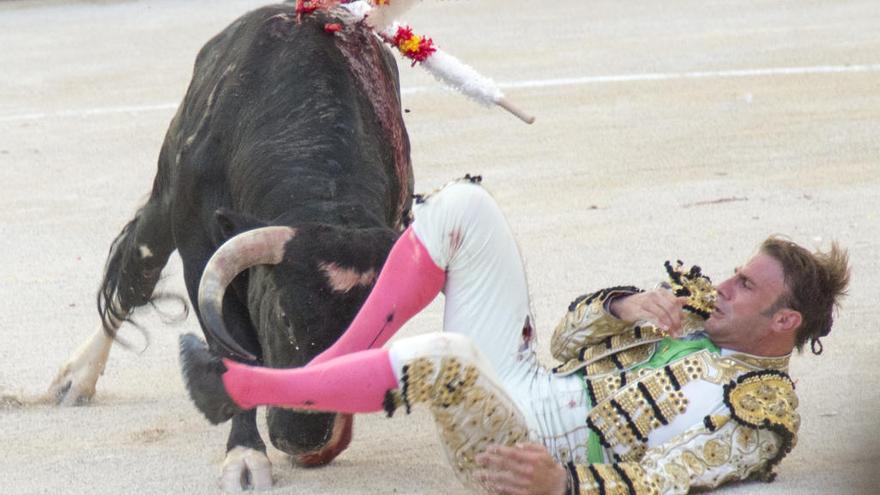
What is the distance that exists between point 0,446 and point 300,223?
4.06 feet

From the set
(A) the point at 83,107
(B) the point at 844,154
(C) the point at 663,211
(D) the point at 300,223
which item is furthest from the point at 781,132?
(D) the point at 300,223

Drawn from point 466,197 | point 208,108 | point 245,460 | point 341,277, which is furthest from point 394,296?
point 208,108

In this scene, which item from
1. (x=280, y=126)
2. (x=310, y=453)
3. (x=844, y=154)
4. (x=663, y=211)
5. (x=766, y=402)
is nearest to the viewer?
(x=766, y=402)

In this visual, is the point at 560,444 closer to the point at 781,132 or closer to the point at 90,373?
the point at 90,373

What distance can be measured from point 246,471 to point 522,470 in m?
0.92

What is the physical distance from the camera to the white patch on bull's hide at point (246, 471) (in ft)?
13.8

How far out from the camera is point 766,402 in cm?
379

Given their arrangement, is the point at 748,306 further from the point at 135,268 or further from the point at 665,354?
the point at 135,268

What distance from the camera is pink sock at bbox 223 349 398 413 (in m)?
3.47

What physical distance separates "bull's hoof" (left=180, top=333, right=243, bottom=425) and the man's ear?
1257 mm

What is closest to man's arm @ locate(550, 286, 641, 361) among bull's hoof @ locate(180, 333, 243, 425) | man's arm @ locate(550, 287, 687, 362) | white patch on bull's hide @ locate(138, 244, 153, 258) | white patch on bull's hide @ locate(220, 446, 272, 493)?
man's arm @ locate(550, 287, 687, 362)

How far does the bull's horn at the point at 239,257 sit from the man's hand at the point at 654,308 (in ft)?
2.63

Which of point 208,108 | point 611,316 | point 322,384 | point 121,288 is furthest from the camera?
point 121,288

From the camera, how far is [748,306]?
391cm
